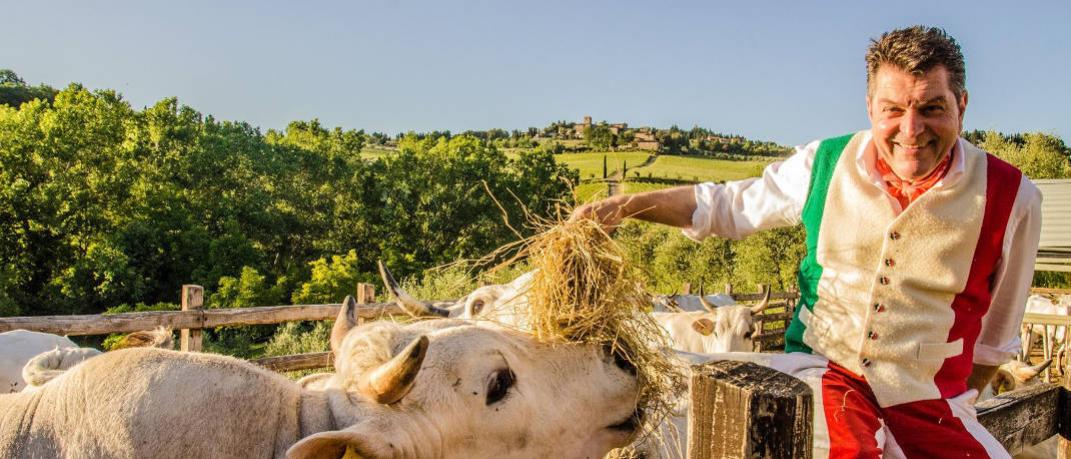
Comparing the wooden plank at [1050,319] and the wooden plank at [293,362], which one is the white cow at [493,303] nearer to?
the wooden plank at [293,362]

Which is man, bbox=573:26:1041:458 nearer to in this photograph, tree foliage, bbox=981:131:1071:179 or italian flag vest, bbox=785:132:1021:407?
italian flag vest, bbox=785:132:1021:407

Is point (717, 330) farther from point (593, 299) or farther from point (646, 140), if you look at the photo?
point (646, 140)

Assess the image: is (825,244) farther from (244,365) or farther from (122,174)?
(122,174)

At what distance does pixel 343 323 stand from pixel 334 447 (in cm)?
87

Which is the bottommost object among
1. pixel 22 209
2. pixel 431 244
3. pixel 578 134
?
pixel 431 244

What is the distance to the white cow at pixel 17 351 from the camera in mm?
5117

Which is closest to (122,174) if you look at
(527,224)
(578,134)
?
(527,224)

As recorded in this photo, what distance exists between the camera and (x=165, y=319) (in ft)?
26.0

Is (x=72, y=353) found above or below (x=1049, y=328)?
above

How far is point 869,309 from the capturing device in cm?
243

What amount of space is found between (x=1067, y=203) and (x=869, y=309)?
19.4m

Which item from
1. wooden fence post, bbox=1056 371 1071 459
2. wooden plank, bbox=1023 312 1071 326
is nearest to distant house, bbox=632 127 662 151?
wooden plank, bbox=1023 312 1071 326

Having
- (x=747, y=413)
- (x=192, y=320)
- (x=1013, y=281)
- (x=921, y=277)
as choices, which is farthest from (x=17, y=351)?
(x=1013, y=281)

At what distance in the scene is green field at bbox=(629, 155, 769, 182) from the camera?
244 ft
